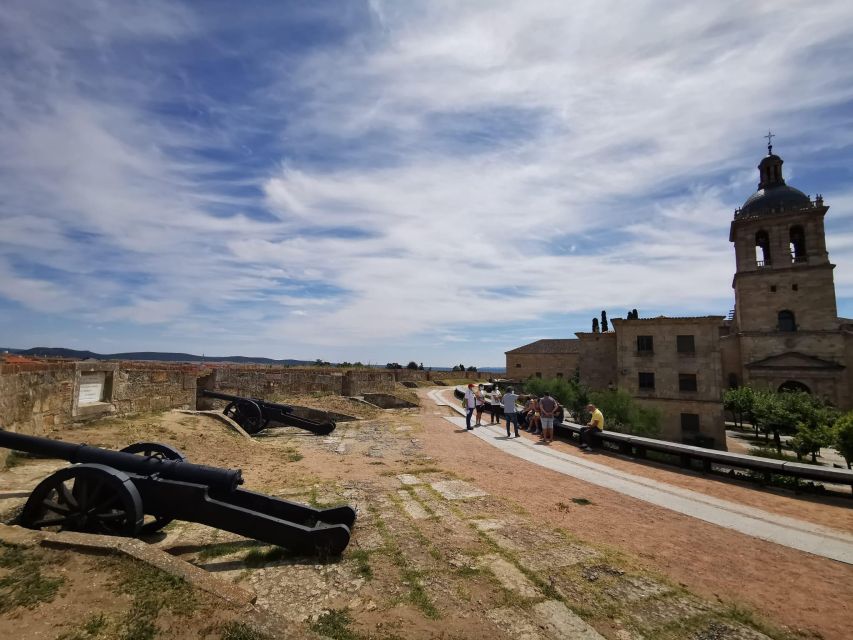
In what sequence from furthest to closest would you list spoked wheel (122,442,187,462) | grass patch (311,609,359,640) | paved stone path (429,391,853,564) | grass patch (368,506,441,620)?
spoked wheel (122,442,187,462) → paved stone path (429,391,853,564) → grass patch (368,506,441,620) → grass patch (311,609,359,640)

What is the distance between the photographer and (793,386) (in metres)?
34.9

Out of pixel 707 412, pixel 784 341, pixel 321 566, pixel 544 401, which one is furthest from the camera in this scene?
pixel 784 341

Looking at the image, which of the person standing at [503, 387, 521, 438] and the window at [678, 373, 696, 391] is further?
the window at [678, 373, 696, 391]

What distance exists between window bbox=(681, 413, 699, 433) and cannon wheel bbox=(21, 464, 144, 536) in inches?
1275

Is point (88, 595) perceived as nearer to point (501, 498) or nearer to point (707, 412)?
point (501, 498)

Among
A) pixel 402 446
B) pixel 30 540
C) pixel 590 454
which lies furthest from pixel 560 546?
pixel 402 446

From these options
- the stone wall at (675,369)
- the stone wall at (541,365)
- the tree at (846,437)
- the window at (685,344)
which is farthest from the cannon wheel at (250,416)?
the stone wall at (541,365)

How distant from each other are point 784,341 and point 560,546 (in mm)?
44538

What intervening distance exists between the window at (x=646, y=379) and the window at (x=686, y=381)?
1662 mm

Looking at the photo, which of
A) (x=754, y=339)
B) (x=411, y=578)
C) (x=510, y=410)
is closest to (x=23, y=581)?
(x=411, y=578)

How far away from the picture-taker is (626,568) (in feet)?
12.8

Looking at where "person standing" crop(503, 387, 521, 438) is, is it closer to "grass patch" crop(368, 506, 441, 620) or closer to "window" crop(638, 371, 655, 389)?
"grass patch" crop(368, 506, 441, 620)

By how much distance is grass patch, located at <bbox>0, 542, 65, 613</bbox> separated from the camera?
8.66ft

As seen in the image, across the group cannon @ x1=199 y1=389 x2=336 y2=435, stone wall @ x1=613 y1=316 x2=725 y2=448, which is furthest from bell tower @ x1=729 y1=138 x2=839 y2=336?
cannon @ x1=199 y1=389 x2=336 y2=435
